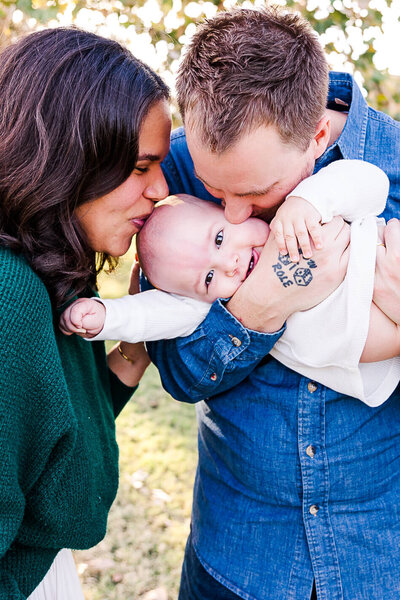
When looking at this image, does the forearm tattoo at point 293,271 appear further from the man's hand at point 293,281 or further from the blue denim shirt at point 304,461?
the blue denim shirt at point 304,461

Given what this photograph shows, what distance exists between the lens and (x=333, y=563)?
1985 mm

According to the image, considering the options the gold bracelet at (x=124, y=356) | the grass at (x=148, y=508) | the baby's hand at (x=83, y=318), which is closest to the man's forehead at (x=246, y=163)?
the baby's hand at (x=83, y=318)

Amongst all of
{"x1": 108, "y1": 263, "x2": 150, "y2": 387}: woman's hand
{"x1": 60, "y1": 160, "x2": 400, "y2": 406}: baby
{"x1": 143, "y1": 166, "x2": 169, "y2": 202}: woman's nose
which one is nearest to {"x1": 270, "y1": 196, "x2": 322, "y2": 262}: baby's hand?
{"x1": 60, "y1": 160, "x2": 400, "y2": 406}: baby

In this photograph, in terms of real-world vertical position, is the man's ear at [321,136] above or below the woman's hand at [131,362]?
above

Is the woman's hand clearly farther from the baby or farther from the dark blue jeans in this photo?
the dark blue jeans

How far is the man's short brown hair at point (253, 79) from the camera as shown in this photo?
1736mm

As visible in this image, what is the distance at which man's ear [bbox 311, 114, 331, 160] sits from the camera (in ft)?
6.26

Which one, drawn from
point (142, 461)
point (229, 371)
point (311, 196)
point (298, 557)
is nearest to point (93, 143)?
point (311, 196)

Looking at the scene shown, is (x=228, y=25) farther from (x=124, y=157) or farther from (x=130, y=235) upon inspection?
(x=130, y=235)

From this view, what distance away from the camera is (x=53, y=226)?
190cm

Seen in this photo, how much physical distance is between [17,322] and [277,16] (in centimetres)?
116

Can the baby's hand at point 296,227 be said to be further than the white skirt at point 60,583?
No

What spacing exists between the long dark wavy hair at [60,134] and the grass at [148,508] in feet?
3.51

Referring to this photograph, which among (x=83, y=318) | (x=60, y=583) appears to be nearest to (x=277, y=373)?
(x=83, y=318)
